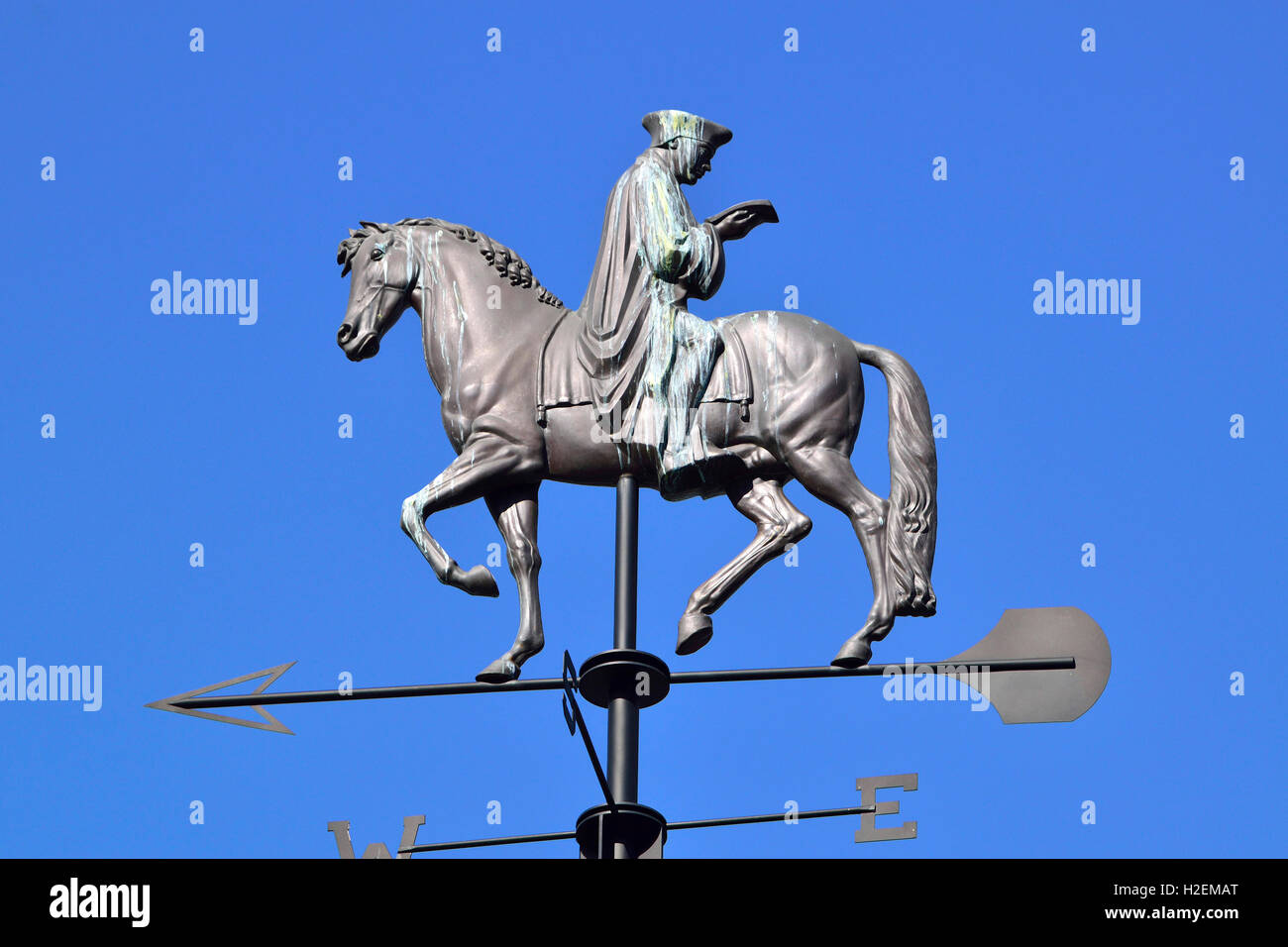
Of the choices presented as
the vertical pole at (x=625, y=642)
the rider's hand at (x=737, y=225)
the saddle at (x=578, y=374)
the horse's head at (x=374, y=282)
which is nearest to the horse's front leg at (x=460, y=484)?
the saddle at (x=578, y=374)

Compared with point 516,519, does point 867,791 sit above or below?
below

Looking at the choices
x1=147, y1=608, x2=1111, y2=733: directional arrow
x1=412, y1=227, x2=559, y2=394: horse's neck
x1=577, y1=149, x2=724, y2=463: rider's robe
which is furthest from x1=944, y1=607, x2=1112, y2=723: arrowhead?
x1=412, y1=227, x2=559, y2=394: horse's neck

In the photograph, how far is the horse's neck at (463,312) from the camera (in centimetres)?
985

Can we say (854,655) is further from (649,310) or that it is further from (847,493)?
(649,310)

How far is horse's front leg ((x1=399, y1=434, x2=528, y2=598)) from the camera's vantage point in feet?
30.9

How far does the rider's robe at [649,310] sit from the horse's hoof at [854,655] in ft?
3.36

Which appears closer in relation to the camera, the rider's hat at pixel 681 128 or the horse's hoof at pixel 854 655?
the horse's hoof at pixel 854 655

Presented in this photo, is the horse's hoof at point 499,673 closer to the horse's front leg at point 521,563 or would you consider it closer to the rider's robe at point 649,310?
the horse's front leg at point 521,563

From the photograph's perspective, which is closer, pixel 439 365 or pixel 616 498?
pixel 616 498

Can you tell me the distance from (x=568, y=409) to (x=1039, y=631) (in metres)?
2.10

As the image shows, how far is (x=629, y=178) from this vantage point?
9648 mm

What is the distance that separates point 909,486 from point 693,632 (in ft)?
3.88
